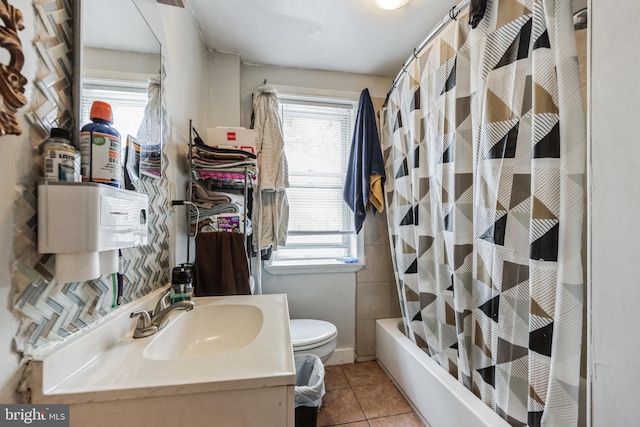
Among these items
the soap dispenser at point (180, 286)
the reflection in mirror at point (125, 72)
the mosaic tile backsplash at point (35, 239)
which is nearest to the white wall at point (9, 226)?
the mosaic tile backsplash at point (35, 239)

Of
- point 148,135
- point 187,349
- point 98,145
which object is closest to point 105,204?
point 98,145

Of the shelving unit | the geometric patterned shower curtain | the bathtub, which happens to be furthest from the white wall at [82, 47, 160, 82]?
the bathtub

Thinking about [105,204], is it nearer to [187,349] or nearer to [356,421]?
[187,349]

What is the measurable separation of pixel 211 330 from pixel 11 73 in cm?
91

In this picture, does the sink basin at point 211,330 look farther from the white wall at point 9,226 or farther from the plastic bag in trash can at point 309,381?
the plastic bag in trash can at point 309,381

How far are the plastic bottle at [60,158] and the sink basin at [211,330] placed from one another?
531 millimetres

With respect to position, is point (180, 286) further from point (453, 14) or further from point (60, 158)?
point (453, 14)

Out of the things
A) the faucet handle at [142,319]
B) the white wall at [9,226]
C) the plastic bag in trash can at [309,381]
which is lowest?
the plastic bag in trash can at [309,381]

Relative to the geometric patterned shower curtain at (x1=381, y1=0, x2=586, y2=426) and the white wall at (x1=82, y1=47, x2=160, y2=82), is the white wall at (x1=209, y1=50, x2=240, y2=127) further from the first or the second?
the geometric patterned shower curtain at (x1=381, y1=0, x2=586, y2=426)

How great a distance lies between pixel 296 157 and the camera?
202 cm

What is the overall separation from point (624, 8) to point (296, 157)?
1.73m

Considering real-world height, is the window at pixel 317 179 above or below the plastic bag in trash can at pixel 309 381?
above

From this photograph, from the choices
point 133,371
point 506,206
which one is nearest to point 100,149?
point 133,371

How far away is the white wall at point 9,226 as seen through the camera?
435 millimetres
